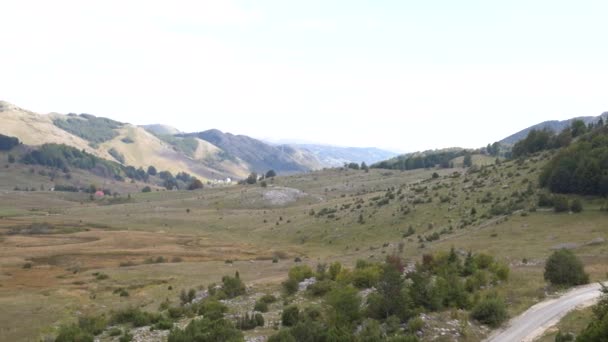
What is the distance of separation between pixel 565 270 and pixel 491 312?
9.76 metres

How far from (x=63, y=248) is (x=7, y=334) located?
52.9m

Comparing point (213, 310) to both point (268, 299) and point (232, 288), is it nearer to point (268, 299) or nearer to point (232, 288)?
point (268, 299)

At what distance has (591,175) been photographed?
66.8 meters

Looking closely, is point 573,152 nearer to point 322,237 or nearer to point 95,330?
point 322,237

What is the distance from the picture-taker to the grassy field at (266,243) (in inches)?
1784

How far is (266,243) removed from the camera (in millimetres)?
94500

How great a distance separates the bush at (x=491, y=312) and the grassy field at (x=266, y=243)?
2.71m

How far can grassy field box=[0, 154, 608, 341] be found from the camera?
45312 millimetres

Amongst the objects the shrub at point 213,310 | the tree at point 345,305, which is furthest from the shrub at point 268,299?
the tree at point 345,305

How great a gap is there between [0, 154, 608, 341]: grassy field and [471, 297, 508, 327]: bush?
8.88 feet

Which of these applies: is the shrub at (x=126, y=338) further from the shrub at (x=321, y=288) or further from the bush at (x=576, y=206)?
the bush at (x=576, y=206)

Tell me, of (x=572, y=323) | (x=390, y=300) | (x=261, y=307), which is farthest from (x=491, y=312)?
(x=261, y=307)

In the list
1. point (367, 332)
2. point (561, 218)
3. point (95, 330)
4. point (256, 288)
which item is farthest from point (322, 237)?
point (367, 332)

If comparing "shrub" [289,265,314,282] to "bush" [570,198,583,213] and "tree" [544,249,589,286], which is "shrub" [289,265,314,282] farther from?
"bush" [570,198,583,213]
